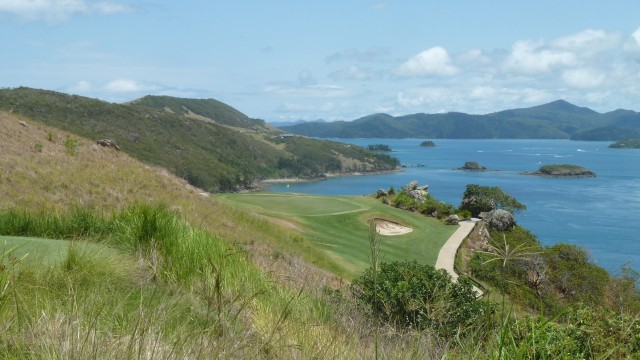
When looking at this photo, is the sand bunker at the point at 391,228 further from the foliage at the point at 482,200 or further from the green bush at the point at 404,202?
the foliage at the point at 482,200

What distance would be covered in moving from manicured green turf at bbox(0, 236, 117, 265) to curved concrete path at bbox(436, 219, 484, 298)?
1982cm

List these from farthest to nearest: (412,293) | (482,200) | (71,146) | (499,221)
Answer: (482,200) → (499,221) → (71,146) → (412,293)

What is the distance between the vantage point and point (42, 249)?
7121mm

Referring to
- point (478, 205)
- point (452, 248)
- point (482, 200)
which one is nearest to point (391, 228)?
point (452, 248)

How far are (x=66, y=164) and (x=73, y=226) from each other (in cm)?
1232

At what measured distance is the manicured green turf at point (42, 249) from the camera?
19.7 ft

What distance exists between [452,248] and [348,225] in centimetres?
756

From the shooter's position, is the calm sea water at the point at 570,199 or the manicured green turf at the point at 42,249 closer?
the manicured green turf at the point at 42,249

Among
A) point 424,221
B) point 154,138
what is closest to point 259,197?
point 424,221

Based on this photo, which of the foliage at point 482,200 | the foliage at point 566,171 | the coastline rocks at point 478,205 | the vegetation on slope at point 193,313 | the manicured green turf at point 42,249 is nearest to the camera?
the vegetation on slope at point 193,313

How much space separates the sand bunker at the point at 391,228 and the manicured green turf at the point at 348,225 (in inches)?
27.0

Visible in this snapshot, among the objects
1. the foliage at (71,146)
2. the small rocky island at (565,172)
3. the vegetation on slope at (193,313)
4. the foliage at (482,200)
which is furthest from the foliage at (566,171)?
the vegetation on slope at (193,313)

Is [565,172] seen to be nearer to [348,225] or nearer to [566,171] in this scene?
[566,171]

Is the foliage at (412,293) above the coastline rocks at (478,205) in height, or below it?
above
